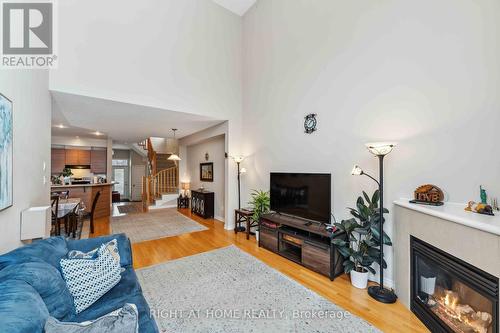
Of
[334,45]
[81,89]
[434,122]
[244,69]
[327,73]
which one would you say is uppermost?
[244,69]

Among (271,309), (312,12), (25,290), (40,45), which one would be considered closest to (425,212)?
(271,309)

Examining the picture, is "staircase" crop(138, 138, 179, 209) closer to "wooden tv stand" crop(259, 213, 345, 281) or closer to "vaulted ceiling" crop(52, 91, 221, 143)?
"vaulted ceiling" crop(52, 91, 221, 143)

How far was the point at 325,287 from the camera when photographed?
8.24 feet

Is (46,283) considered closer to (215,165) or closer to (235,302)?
(235,302)

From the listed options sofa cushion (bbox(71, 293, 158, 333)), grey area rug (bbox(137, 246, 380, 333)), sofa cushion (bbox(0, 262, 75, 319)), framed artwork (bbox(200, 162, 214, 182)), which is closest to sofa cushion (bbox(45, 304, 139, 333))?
sofa cushion (bbox(0, 262, 75, 319))

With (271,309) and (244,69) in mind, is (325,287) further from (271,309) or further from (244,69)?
(244,69)

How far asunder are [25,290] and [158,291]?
1.65 m

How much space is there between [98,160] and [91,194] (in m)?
1.92

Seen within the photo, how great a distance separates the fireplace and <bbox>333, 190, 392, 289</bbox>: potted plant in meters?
0.35

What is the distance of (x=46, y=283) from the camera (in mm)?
1197

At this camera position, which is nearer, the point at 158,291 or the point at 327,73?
the point at 158,291

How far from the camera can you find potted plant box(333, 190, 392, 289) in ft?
8.00

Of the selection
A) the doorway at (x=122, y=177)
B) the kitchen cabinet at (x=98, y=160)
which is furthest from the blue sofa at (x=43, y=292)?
the doorway at (x=122, y=177)

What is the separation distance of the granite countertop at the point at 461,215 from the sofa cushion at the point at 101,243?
→ 287cm
